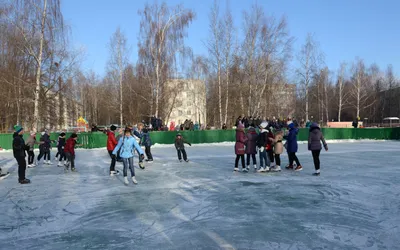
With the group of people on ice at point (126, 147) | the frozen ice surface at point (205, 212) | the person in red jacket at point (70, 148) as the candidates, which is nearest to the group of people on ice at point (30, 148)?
the person in red jacket at point (70, 148)

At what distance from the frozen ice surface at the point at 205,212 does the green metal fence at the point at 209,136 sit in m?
11.6

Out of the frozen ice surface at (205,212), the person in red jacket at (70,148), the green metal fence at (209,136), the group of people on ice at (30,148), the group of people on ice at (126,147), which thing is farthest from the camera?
the green metal fence at (209,136)

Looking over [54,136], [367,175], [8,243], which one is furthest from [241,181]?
[54,136]

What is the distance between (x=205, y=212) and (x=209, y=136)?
719 inches

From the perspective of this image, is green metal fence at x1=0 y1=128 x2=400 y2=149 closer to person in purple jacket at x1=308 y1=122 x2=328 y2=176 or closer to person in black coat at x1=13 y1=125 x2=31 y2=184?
person in black coat at x1=13 y1=125 x2=31 y2=184

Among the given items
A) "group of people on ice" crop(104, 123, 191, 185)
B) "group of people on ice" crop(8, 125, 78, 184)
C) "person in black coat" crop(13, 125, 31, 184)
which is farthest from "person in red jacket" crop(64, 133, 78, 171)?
"person in black coat" crop(13, 125, 31, 184)

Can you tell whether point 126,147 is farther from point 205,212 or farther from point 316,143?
point 316,143

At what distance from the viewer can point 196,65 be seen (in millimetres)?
51062

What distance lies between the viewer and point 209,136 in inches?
936

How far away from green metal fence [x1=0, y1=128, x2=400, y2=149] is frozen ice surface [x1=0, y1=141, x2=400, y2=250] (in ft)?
38.0

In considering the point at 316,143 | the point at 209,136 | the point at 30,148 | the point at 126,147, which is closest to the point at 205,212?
the point at 126,147

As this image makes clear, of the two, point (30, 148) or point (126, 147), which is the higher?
point (126, 147)

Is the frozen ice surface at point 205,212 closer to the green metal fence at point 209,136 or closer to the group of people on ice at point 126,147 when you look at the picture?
the group of people on ice at point 126,147

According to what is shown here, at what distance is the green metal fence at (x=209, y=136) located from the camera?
2097cm
